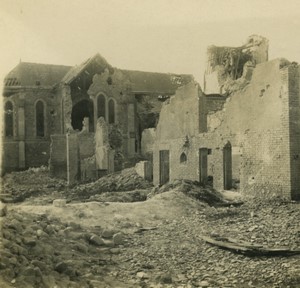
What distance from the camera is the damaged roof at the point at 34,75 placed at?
3369 centimetres


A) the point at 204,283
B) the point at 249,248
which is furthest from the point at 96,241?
the point at 249,248

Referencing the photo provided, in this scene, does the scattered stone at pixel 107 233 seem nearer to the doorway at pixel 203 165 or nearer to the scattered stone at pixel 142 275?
the scattered stone at pixel 142 275

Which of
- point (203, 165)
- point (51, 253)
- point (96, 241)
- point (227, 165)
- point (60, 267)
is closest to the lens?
point (60, 267)

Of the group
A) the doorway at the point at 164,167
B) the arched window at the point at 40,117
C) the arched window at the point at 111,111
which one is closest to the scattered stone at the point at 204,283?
the doorway at the point at 164,167

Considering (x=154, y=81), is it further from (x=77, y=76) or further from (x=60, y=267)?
(x=60, y=267)

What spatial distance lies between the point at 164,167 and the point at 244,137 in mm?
6868

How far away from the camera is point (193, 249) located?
7910mm

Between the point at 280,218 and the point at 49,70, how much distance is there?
30.3 m

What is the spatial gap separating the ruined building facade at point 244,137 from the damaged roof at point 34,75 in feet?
59.1

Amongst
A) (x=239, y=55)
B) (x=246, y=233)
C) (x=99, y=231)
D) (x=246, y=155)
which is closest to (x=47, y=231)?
(x=99, y=231)

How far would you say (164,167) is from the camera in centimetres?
1931

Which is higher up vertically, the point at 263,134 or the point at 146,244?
the point at 263,134

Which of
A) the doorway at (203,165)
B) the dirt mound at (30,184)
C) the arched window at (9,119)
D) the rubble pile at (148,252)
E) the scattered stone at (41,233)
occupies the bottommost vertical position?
the dirt mound at (30,184)

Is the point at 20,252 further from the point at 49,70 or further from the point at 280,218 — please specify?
the point at 49,70
